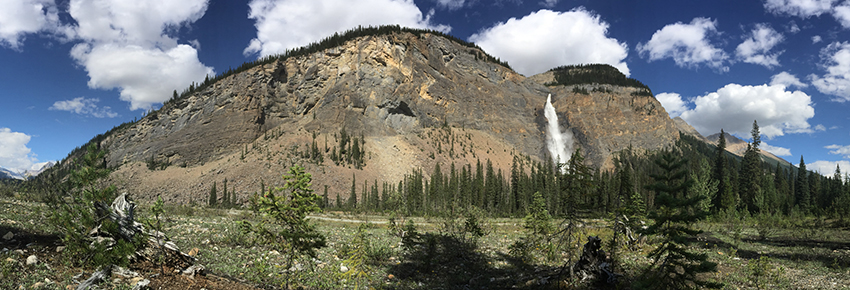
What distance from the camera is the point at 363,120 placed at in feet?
364

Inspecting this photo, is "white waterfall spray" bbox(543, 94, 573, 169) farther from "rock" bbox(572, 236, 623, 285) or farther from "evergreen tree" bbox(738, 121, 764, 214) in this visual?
"rock" bbox(572, 236, 623, 285)

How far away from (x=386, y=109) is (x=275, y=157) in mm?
38429

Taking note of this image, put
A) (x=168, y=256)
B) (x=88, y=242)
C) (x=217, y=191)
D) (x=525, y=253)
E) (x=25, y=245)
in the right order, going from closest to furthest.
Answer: (x=88, y=242) < (x=25, y=245) < (x=168, y=256) < (x=525, y=253) < (x=217, y=191)

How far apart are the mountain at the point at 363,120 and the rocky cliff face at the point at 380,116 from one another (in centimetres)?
40

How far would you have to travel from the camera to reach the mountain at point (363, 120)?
92.2 meters

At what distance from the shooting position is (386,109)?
372 feet

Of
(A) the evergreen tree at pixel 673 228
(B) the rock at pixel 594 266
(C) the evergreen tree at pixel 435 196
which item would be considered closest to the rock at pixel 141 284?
(A) the evergreen tree at pixel 673 228

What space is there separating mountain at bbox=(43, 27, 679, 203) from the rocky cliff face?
40cm

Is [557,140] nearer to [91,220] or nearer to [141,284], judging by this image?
[141,284]

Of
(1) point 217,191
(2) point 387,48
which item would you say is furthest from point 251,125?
(2) point 387,48

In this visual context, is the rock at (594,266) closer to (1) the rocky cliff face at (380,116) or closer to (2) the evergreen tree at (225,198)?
(2) the evergreen tree at (225,198)

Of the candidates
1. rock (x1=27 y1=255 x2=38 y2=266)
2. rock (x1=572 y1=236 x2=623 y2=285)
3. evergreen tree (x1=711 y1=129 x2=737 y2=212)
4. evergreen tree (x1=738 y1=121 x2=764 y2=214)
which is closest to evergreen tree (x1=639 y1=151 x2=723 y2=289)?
rock (x1=572 y1=236 x2=623 y2=285)

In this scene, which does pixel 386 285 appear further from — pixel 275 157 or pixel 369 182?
pixel 275 157

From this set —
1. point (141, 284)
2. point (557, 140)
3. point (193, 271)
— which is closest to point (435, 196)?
point (193, 271)
